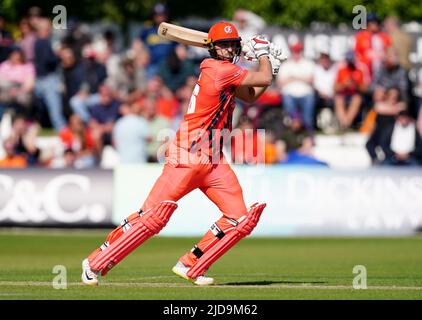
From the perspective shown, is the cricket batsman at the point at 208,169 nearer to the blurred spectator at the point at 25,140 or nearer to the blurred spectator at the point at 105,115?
the blurred spectator at the point at 25,140

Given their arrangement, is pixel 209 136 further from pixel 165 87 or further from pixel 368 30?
pixel 368 30

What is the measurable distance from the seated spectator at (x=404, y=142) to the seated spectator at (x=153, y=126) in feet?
12.9

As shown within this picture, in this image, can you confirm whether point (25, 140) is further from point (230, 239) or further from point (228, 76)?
point (228, 76)

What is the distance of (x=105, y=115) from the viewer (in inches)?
876

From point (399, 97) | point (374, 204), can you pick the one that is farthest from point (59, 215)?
point (399, 97)

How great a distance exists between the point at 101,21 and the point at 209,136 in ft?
82.8

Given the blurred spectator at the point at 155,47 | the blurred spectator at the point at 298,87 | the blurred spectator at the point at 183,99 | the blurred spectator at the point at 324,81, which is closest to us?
the blurred spectator at the point at 183,99

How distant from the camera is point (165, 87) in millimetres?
22672

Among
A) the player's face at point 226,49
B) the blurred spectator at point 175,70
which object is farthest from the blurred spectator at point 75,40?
the player's face at point 226,49

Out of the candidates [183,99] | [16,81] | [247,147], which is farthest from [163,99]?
[16,81]

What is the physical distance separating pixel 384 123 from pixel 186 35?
34.2 ft

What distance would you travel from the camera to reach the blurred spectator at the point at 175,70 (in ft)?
75.6

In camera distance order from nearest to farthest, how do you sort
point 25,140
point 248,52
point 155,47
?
point 248,52 < point 25,140 < point 155,47

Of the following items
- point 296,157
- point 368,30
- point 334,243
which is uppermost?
point 368,30
